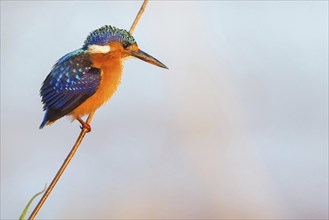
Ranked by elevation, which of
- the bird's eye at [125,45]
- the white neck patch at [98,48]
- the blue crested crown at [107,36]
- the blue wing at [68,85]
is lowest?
the blue wing at [68,85]

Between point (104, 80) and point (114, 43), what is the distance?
15 centimetres

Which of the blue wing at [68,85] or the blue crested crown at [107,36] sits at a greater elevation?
the blue crested crown at [107,36]

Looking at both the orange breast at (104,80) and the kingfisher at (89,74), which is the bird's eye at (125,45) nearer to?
the kingfisher at (89,74)

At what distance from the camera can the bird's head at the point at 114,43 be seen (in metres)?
0.70

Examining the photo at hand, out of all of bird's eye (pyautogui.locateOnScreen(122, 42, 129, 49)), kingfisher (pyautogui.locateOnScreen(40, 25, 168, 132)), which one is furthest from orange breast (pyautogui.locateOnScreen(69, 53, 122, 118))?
bird's eye (pyautogui.locateOnScreen(122, 42, 129, 49))

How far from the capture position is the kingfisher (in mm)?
657

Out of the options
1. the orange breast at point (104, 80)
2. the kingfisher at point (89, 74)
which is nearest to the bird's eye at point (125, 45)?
the kingfisher at point (89, 74)

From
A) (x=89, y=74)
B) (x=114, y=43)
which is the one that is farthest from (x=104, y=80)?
(x=114, y=43)

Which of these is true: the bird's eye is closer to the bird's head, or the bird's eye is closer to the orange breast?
the bird's head

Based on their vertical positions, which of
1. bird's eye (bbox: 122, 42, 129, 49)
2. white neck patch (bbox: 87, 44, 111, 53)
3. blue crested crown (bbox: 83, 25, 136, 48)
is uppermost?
white neck patch (bbox: 87, 44, 111, 53)

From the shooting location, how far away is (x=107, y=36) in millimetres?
726

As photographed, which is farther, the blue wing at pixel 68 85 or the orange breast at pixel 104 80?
the orange breast at pixel 104 80

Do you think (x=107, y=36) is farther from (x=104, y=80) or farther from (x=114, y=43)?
(x=104, y=80)

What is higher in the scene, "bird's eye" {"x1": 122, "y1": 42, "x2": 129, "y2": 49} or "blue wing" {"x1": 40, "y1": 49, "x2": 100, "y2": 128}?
"bird's eye" {"x1": 122, "y1": 42, "x2": 129, "y2": 49}
